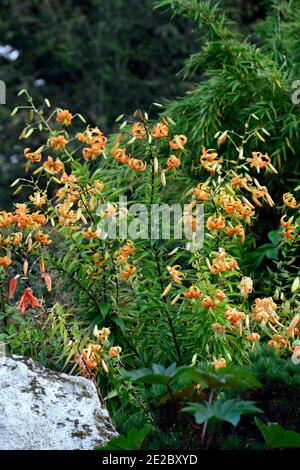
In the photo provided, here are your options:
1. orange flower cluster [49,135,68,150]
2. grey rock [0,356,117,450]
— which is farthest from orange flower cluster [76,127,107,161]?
grey rock [0,356,117,450]

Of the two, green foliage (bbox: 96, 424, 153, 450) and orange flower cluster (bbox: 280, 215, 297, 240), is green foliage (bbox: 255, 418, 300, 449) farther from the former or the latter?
orange flower cluster (bbox: 280, 215, 297, 240)

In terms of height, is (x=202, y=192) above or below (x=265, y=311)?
above

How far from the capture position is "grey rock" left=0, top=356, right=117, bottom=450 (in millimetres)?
3160

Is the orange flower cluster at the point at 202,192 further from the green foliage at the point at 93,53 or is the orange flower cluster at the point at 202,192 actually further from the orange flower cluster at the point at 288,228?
the green foliage at the point at 93,53

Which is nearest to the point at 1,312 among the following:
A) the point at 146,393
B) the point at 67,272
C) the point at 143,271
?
the point at 67,272

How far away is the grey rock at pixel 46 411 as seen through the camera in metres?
3.16

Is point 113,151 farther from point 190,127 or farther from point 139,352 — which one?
point 190,127

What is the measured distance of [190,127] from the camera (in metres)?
5.72

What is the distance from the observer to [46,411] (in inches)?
128

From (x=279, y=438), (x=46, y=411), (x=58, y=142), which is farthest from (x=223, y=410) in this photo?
(x=58, y=142)

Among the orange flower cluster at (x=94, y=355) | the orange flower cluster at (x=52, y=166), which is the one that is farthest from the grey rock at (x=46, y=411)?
the orange flower cluster at (x=52, y=166)

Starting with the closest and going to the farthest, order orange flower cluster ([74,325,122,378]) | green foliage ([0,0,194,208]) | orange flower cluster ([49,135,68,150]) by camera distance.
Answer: orange flower cluster ([74,325,122,378])
orange flower cluster ([49,135,68,150])
green foliage ([0,0,194,208])

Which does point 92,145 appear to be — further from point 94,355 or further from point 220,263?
point 94,355

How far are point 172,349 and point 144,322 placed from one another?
0.18 m
